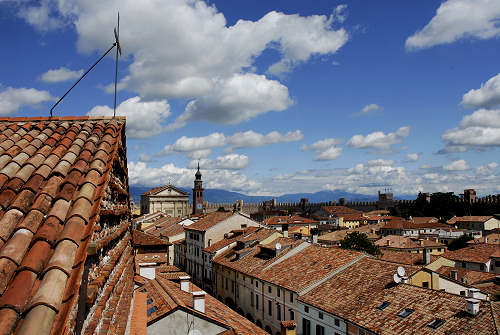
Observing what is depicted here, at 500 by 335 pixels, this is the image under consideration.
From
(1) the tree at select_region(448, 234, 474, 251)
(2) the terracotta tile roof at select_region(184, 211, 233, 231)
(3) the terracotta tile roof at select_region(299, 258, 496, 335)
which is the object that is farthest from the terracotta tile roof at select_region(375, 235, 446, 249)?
(3) the terracotta tile roof at select_region(299, 258, 496, 335)

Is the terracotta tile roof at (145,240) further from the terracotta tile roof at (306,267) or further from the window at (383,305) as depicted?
the window at (383,305)

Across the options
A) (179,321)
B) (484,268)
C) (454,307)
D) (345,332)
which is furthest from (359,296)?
(484,268)

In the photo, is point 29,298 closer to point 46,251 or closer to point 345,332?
point 46,251

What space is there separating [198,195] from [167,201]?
912 cm

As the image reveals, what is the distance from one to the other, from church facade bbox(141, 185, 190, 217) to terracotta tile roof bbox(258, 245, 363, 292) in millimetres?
73909

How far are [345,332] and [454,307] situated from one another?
244 inches

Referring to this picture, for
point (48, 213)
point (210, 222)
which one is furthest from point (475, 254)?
point (48, 213)

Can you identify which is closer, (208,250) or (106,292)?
(106,292)

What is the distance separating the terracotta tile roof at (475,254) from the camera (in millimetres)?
51438

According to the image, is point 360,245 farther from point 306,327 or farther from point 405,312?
point 405,312

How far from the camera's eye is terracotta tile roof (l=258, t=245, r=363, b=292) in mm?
30531

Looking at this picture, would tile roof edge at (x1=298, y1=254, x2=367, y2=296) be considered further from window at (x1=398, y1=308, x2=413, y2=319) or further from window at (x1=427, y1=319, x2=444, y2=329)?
window at (x1=427, y1=319, x2=444, y2=329)

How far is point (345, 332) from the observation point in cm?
2372

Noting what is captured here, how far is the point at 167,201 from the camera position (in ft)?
351
